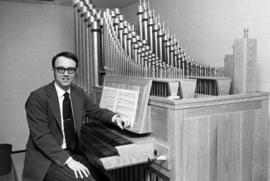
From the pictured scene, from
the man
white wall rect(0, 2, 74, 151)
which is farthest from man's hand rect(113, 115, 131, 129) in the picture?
white wall rect(0, 2, 74, 151)

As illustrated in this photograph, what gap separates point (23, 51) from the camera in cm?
414

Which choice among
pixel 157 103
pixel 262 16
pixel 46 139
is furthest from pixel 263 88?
pixel 46 139

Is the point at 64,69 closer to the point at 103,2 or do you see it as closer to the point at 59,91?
the point at 59,91

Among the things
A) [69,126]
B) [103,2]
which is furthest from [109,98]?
[103,2]

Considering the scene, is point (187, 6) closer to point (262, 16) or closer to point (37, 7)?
point (262, 16)

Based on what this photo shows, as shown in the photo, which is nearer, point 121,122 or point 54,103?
point 54,103

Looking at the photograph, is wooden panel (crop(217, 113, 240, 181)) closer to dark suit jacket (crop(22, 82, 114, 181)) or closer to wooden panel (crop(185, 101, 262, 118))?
wooden panel (crop(185, 101, 262, 118))

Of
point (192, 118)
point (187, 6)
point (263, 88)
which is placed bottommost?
point (192, 118)

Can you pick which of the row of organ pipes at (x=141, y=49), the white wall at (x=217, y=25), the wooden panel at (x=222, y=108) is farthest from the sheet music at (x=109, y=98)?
the white wall at (x=217, y=25)

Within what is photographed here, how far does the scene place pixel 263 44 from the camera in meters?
2.27

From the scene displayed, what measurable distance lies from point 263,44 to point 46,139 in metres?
1.72

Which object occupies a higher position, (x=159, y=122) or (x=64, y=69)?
(x=64, y=69)

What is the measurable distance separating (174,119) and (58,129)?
0.77 metres

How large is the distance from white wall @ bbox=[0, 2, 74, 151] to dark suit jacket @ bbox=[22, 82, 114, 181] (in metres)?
2.38
